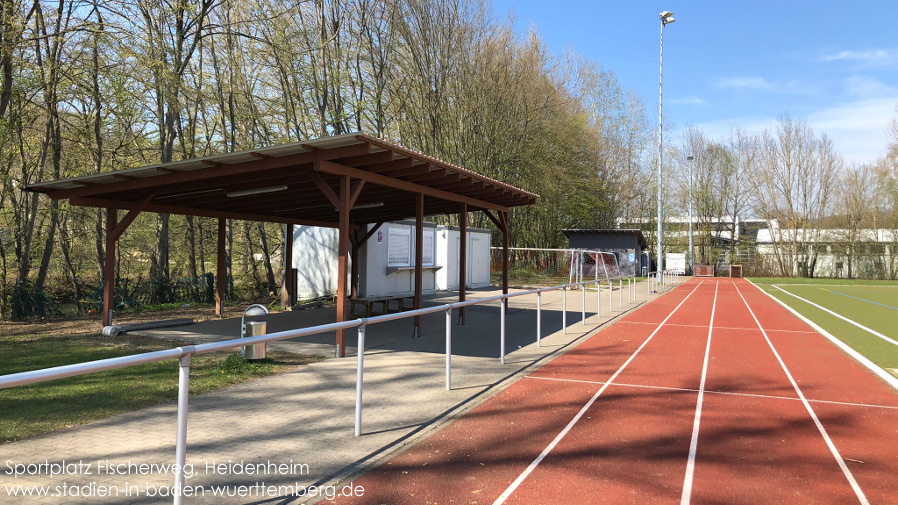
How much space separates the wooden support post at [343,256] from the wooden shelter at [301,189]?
0.02 meters

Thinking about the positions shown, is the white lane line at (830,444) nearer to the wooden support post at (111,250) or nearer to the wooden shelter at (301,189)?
the wooden shelter at (301,189)

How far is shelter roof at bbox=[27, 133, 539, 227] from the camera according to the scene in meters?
8.47

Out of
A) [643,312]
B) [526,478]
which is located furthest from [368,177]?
[643,312]

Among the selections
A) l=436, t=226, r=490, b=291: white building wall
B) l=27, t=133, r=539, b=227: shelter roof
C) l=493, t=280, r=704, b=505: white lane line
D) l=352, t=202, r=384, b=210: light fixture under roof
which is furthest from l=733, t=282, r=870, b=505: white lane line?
l=436, t=226, r=490, b=291: white building wall

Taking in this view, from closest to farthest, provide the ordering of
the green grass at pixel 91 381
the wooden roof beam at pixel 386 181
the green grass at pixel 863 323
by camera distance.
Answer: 1. the green grass at pixel 91 381
2. the wooden roof beam at pixel 386 181
3. the green grass at pixel 863 323

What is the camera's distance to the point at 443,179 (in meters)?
11.1

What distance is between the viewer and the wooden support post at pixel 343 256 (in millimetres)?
8547

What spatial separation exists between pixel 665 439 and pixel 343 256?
5.50 meters

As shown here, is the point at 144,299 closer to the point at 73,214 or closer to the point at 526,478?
the point at 73,214

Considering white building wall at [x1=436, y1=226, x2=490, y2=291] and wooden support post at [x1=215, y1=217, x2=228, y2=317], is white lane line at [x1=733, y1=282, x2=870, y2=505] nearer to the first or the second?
wooden support post at [x1=215, y1=217, x2=228, y2=317]

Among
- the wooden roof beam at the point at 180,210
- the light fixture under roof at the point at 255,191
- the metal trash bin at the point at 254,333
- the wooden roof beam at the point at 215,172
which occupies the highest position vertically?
the wooden roof beam at the point at 215,172

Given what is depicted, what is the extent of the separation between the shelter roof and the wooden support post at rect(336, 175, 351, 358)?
168mm

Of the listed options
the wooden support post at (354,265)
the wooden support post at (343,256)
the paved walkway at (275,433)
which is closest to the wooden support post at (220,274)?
the wooden support post at (354,265)

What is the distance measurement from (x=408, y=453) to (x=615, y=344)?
708cm
